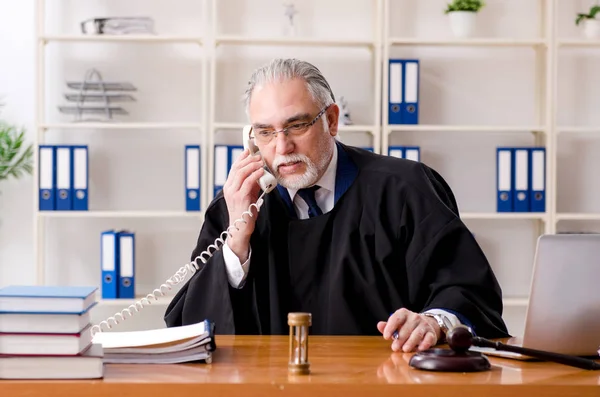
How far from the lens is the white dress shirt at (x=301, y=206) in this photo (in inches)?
92.4

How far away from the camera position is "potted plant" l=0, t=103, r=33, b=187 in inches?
175

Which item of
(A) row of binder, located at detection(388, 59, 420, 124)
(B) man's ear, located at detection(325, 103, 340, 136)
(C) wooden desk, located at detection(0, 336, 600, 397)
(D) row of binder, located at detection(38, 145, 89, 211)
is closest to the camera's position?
(C) wooden desk, located at detection(0, 336, 600, 397)

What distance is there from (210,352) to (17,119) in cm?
328

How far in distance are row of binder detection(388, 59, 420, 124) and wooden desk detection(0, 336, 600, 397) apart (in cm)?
286

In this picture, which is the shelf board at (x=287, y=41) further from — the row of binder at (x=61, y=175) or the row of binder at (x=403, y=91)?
the row of binder at (x=61, y=175)

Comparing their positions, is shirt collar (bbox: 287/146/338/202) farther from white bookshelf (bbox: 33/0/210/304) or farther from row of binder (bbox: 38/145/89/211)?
row of binder (bbox: 38/145/89/211)

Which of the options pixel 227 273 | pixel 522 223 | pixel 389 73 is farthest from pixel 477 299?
pixel 522 223

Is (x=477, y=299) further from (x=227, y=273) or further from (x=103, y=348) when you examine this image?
(x=103, y=348)

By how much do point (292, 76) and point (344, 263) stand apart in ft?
1.79

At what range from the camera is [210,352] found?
170 cm

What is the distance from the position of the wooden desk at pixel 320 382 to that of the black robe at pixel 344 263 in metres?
0.62

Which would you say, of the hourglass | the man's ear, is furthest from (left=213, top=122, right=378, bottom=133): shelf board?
the hourglass

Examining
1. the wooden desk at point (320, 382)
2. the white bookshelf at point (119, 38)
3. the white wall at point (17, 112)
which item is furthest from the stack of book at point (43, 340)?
the white wall at point (17, 112)

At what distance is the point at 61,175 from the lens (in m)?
4.36
